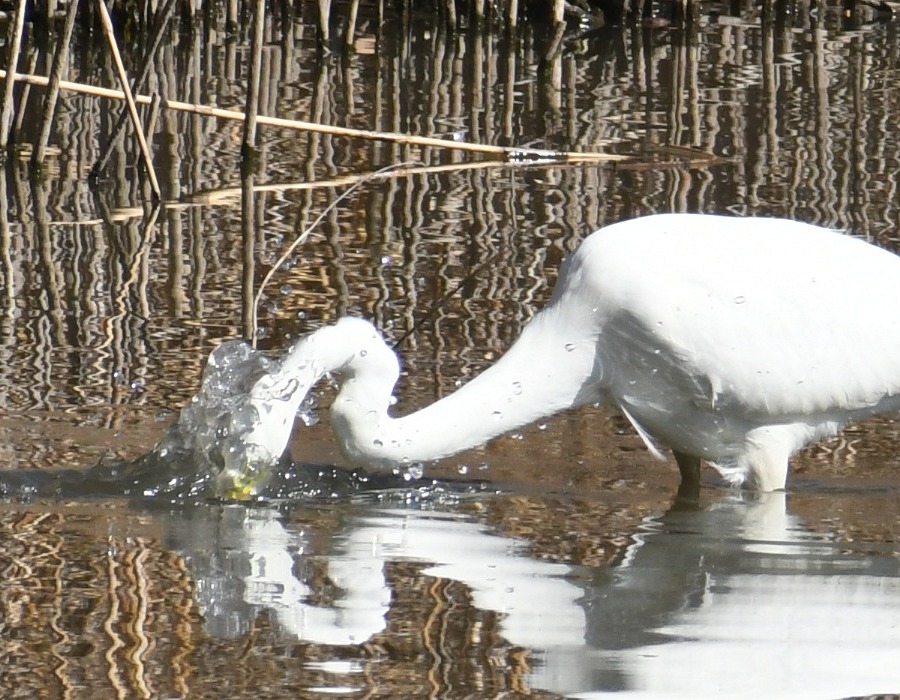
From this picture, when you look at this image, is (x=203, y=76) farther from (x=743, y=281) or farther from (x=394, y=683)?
(x=394, y=683)

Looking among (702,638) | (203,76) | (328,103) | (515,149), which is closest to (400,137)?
(515,149)

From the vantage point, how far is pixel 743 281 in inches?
233

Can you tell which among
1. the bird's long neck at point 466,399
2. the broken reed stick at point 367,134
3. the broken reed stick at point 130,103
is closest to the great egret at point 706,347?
the bird's long neck at point 466,399

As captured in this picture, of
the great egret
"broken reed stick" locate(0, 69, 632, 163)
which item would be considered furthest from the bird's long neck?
"broken reed stick" locate(0, 69, 632, 163)

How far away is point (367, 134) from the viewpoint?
10250mm

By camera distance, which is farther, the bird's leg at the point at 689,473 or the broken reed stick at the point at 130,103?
the broken reed stick at the point at 130,103

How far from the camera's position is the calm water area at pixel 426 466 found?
4312mm

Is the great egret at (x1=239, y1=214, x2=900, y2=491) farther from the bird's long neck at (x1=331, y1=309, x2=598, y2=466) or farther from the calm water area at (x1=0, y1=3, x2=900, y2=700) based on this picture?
the calm water area at (x1=0, y1=3, x2=900, y2=700)

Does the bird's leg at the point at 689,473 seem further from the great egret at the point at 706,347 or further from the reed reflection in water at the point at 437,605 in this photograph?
the reed reflection in water at the point at 437,605

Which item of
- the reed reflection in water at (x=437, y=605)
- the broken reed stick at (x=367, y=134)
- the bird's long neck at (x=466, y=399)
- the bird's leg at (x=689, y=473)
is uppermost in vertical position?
the broken reed stick at (x=367, y=134)

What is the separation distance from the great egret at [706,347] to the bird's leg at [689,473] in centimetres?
11

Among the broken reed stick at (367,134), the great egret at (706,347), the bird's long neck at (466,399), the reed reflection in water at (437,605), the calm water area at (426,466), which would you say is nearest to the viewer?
the reed reflection in water at (437,605)

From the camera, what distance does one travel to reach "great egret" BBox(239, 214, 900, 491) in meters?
5.80

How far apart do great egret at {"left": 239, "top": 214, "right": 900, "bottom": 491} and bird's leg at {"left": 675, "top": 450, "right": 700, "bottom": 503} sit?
113 mm
